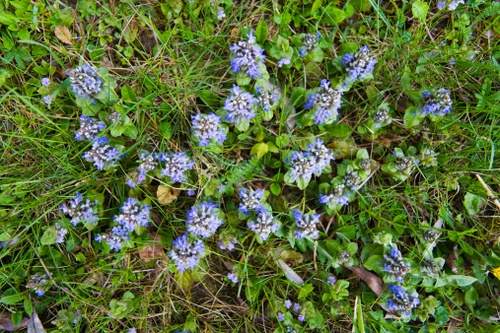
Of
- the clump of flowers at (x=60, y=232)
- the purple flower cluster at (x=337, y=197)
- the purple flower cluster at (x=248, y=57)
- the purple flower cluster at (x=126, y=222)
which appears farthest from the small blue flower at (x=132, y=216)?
the purple flower cluster at (x=337, y=197)

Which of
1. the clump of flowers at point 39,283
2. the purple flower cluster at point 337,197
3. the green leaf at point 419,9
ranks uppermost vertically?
the green leaf at point 419,9

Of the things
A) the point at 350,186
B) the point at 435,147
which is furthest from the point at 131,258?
the point at 435,147

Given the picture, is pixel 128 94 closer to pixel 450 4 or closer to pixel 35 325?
pixel 35 325

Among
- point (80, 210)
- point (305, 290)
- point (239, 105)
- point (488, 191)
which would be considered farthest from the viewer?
point (488, 191)

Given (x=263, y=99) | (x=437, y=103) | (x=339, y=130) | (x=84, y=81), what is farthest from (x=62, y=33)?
(x=437, y=103)

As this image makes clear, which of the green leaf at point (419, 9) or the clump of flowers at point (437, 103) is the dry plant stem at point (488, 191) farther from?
the green leaf at point (419, 9)

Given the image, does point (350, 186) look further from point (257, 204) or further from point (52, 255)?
point (52, 255)

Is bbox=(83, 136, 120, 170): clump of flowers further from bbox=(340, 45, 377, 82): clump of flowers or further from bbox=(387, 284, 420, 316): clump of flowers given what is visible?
bbox=(387, 284, 420, 316): clump of flowers
